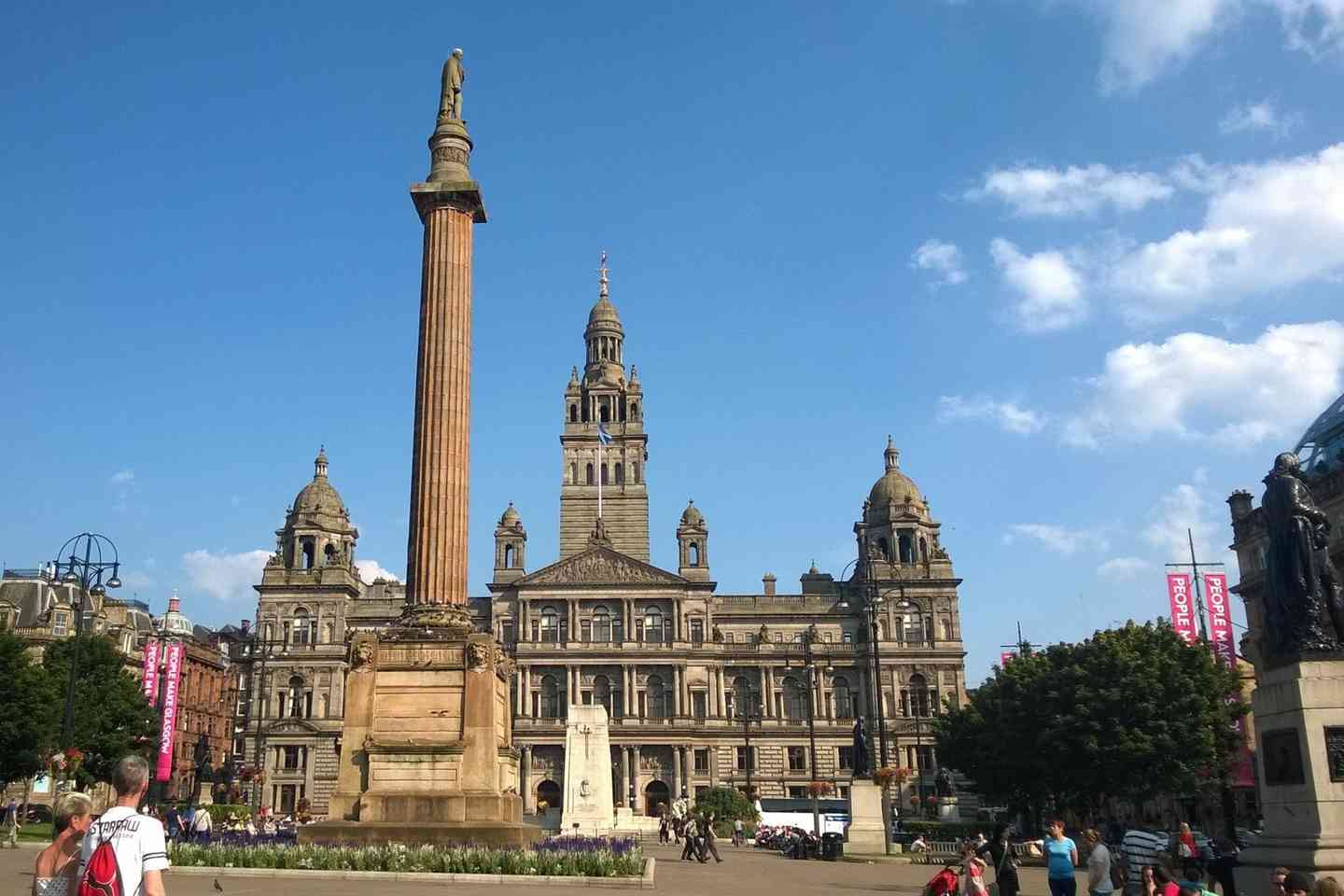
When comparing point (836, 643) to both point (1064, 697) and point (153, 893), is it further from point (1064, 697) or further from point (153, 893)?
point (153, 893)

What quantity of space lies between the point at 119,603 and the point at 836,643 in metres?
57.7

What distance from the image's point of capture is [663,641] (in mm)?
86750

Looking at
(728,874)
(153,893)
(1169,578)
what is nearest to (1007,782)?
(1169,578)

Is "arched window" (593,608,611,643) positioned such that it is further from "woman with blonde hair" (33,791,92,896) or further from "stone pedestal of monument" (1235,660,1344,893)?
"woman with blonde hair" (33,791,92,896)

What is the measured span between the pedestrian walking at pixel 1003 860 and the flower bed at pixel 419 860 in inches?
293

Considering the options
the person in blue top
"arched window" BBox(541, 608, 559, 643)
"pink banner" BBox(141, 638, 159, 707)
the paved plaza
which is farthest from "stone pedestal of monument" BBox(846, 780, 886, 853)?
"arched window" BBox(541, 608, 559, 643)

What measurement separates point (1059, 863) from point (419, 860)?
11615mm

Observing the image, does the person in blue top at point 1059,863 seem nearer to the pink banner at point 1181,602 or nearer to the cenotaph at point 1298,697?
the cenotaph at point 1298,697

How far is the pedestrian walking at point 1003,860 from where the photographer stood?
56.7ft

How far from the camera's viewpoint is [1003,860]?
58.2 ft

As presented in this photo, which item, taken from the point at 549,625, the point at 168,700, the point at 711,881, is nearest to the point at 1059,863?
the point at 711,881

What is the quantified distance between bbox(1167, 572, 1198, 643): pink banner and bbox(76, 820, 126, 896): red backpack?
189ft

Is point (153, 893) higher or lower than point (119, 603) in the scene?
lower

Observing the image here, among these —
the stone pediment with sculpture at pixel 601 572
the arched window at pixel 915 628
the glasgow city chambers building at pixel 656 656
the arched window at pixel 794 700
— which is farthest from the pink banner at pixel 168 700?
the arched window at pixel 915 628
